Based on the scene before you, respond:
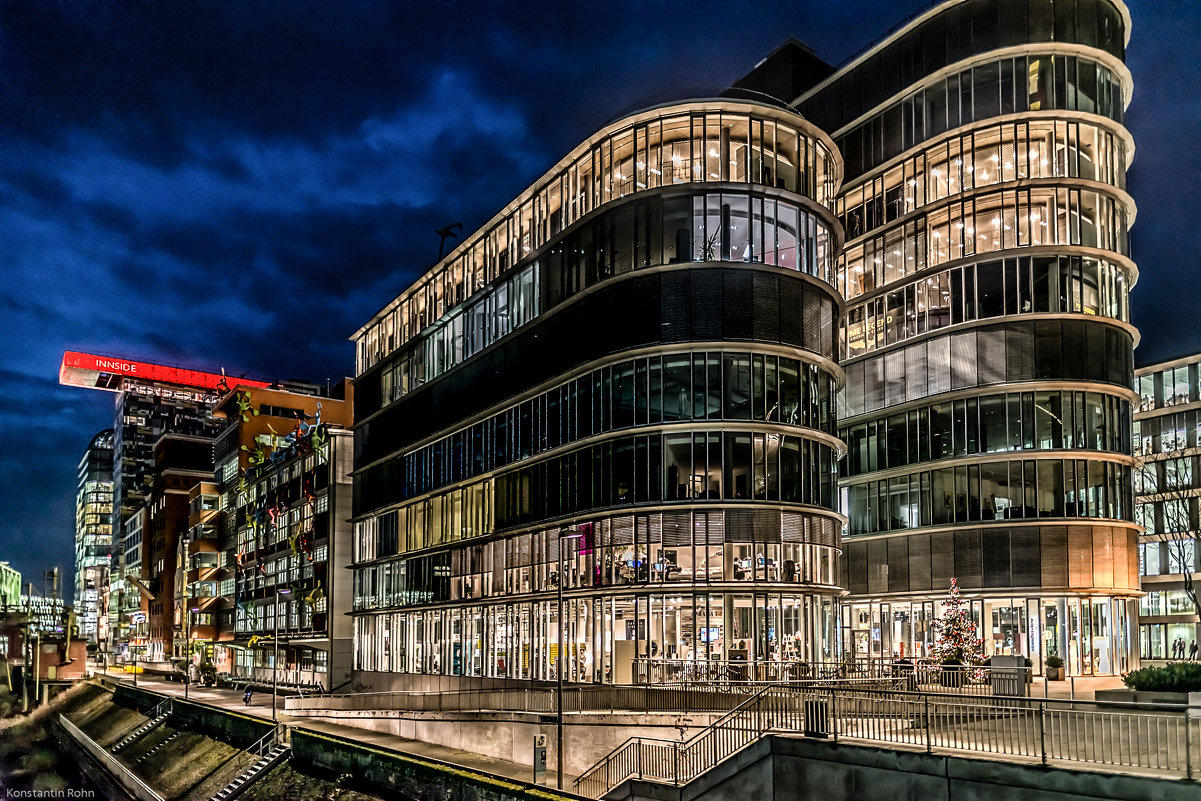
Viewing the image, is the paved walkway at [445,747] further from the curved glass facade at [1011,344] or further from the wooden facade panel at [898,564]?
the wooden facade panel at [898,564]

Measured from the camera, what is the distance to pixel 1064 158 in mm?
60625

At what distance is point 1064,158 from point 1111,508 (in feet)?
62.7

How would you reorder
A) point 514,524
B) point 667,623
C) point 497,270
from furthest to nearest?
point 497,270, point 514,524, point 667,623

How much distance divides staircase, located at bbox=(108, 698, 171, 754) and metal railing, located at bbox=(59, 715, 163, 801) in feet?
3.97

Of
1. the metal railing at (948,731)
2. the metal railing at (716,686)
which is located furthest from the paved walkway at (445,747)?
the metal railing at (948,731)

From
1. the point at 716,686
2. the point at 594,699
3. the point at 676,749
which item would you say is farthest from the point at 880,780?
the point at 594,699

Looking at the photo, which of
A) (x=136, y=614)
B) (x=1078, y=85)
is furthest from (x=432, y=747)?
(x=136, y=614)

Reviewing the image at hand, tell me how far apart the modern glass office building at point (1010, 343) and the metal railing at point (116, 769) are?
137ft

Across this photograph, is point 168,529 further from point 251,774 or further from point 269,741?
point 251,774

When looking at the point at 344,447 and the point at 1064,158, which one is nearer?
the point at 1064,158

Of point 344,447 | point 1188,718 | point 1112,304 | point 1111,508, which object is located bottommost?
point 1188,718

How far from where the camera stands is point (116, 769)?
67188 mm

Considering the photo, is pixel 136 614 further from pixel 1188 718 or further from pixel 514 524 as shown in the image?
pixel 1188 718

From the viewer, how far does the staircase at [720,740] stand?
2859 cm
